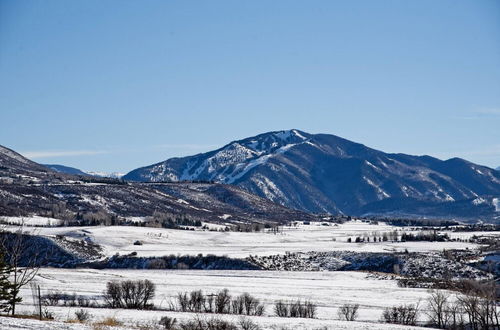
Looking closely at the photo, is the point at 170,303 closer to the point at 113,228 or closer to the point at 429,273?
the point at 429,273

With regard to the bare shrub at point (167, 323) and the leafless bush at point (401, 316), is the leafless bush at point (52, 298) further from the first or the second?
the leafless bush at point (401, 316)

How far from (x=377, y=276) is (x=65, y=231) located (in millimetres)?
94926

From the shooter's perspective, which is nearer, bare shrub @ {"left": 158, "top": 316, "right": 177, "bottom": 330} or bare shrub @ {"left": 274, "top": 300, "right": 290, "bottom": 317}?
bare shrub @ {"left": 158, "top": 316, "right": 177, "bottom": 330}

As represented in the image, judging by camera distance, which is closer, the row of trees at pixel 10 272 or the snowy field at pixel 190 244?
the row of trees at pixel 10 272

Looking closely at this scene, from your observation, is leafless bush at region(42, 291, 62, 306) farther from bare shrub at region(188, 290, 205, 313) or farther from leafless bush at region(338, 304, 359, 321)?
leafless bush at region(338, 304, 359, 321)

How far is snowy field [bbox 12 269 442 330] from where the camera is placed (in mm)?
58969

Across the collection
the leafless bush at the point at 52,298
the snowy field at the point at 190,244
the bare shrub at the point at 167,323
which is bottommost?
the bare shrub at the point at 167,323

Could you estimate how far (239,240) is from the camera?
193375 millimetres

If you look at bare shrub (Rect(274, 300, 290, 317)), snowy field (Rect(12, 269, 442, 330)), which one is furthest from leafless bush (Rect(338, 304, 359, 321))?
bare shrub (Rect(274, 300, 290, 317))

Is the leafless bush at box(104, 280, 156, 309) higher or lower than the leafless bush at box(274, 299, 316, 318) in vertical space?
higher

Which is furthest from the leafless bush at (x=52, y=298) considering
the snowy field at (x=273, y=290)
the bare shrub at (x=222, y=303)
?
the bare shrub at (x=222, y=303)

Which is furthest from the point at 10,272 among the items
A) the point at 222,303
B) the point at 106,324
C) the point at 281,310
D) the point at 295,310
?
the point at 295,310

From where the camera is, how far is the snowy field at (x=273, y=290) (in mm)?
58969

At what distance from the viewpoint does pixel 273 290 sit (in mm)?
89312
